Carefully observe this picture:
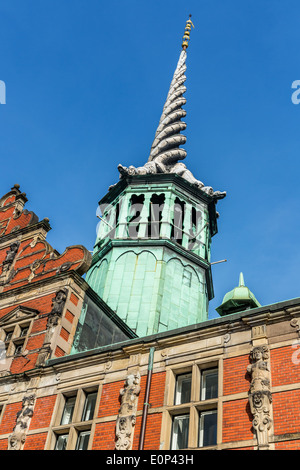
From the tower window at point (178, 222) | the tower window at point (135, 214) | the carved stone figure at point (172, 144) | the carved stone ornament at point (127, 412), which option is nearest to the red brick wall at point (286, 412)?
the carved stone ornament at point (127, 412)

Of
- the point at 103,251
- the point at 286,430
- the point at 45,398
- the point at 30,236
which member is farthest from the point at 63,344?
the point at 103,251

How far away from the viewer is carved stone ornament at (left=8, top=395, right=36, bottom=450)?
57.8ft

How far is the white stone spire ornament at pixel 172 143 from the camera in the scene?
40.2 m

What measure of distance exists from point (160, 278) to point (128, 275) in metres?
2.02

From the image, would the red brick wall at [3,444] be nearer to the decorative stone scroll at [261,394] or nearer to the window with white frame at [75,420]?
the window with white frame at [75,420]

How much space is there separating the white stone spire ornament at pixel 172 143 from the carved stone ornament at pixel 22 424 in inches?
898

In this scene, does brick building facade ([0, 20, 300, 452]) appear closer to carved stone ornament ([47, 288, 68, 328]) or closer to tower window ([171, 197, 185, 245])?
carved stone ornament ([47, 288, 68, 328])

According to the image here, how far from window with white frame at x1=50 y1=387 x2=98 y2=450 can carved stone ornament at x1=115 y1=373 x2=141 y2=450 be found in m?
1.19

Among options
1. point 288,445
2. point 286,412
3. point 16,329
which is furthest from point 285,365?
point 16,329

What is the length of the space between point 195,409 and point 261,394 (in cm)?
208

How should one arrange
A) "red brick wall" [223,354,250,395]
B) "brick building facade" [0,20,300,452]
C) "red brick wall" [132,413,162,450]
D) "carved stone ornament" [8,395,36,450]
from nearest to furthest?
"brick building facade" [0,20,300,452] < "red brick wall" [223,354,250,395] < "red brick wall" [132,413,162,450] < "carved stone ornament" [8,395,36,450]

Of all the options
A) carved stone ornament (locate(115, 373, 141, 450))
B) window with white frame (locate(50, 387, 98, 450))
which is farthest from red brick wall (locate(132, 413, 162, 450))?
window with white frame (locate(50, 387, 98, 450))

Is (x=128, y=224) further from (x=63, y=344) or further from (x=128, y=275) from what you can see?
(x=63, y=344)

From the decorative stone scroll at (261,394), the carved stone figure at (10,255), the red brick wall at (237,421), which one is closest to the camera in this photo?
Result: the decorative stone scroll at (261,394)
